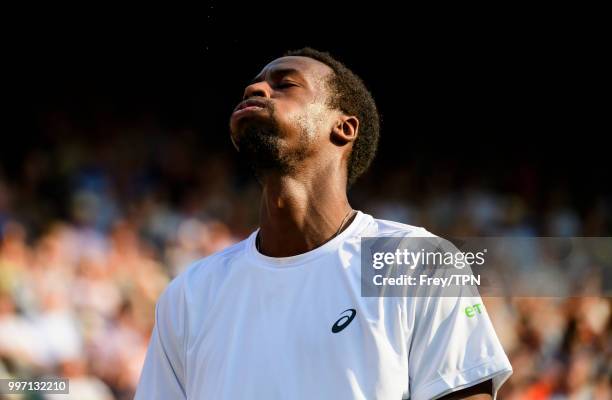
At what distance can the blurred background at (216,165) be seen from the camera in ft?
20.4

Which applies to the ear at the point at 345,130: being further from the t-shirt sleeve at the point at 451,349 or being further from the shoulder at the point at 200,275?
the t-shirt sleeve at the point at 451,349

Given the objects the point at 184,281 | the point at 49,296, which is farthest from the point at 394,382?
the point at 49,296

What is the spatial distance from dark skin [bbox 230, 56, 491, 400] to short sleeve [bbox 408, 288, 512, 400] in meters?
0.48

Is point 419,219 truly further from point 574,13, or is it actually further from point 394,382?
point 394,382

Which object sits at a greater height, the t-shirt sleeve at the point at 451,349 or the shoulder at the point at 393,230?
the shoulder at the point at 393,230

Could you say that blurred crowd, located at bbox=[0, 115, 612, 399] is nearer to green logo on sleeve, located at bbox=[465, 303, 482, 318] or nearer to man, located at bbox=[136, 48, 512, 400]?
man, located at bbox=[136, 48, 512, 400]

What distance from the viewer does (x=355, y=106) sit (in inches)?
129

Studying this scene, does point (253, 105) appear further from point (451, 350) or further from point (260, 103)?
point (451, 350)

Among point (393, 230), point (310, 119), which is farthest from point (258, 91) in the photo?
point (393, 230)

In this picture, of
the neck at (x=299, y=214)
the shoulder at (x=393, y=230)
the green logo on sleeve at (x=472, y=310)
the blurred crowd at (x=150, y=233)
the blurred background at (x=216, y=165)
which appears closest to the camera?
the green logo on sleeve at (x=472, y=310)

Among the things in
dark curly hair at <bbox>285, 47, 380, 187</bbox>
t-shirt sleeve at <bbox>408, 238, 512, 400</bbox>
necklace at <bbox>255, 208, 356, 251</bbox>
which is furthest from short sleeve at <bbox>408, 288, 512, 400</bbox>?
dark curly hair at <bbox>285, 47, 380, 187</bbox>

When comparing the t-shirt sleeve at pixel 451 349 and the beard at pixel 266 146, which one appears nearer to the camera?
the t-shirt sleeve at pixel 451 349

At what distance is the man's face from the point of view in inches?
116

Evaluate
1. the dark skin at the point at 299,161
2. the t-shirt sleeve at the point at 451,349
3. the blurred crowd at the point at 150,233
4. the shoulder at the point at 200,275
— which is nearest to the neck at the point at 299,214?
the dark skin at the point at 299,161
